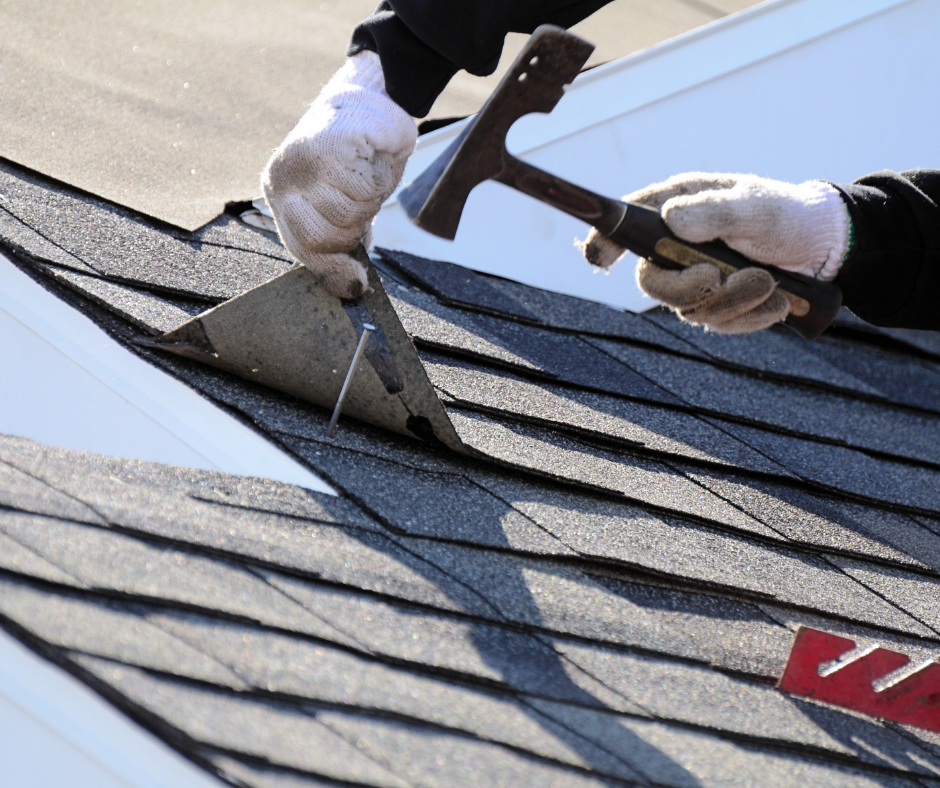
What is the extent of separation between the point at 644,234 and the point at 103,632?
1171 millimetres

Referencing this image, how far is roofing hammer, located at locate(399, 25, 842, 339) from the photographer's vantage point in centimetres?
163

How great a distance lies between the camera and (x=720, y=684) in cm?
150

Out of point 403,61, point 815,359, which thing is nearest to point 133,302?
point 403,61

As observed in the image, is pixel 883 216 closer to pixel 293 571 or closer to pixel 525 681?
pixel 525 681

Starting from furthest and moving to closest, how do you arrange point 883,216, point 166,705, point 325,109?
1. point 883,216
2. point 325,109
3. point 166,705

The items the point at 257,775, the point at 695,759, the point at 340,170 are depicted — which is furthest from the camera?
the point at 340,170

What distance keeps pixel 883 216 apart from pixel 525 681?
119cm

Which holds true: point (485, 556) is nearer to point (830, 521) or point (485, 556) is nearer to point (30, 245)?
point (830, 521)

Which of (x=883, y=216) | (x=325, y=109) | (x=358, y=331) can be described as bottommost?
(x=358, y=331)

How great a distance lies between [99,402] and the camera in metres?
1.76

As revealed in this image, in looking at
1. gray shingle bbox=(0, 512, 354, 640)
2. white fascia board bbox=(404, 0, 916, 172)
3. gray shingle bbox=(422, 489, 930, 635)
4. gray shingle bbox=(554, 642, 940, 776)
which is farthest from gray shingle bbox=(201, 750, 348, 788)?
white fascia board bbox=(404, 0, 916, 172)

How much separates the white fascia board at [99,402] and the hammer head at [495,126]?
51cm

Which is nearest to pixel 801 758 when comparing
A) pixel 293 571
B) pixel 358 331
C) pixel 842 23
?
pixel 293 571

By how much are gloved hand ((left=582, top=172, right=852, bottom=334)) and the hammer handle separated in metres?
0.02
